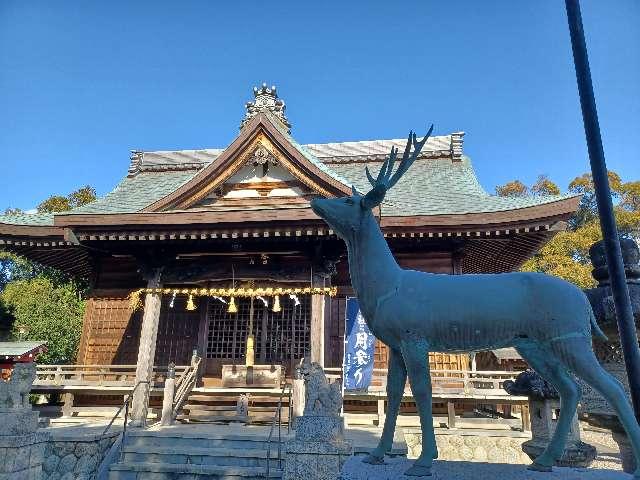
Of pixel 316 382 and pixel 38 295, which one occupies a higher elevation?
pixel 38 295

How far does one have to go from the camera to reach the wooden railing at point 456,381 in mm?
9812

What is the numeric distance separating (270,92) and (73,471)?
40.4ft

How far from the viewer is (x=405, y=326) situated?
106 inches

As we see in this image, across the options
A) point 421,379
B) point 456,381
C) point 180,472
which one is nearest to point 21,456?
point 180,472

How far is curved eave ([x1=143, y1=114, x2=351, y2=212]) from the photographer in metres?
11.7

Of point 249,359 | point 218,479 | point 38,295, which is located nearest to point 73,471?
point 218,479

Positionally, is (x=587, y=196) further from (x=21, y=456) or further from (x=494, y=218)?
(x=21, y=456)

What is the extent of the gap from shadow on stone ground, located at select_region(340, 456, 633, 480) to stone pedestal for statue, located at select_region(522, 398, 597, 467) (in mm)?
2425

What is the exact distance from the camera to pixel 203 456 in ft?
24.3

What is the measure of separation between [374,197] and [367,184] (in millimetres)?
12697

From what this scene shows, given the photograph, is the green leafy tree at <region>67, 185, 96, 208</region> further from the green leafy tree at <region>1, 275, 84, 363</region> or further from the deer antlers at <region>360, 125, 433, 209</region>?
the deer antlers at <region>360, 125, 433, 209</region>

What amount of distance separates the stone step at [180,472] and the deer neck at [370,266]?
17.3 feet

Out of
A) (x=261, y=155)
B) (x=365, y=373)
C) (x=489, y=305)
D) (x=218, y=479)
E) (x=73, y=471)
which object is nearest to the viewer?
(x=489, y=305)

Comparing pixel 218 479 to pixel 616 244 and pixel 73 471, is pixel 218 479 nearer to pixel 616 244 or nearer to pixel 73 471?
pixel 73 471
